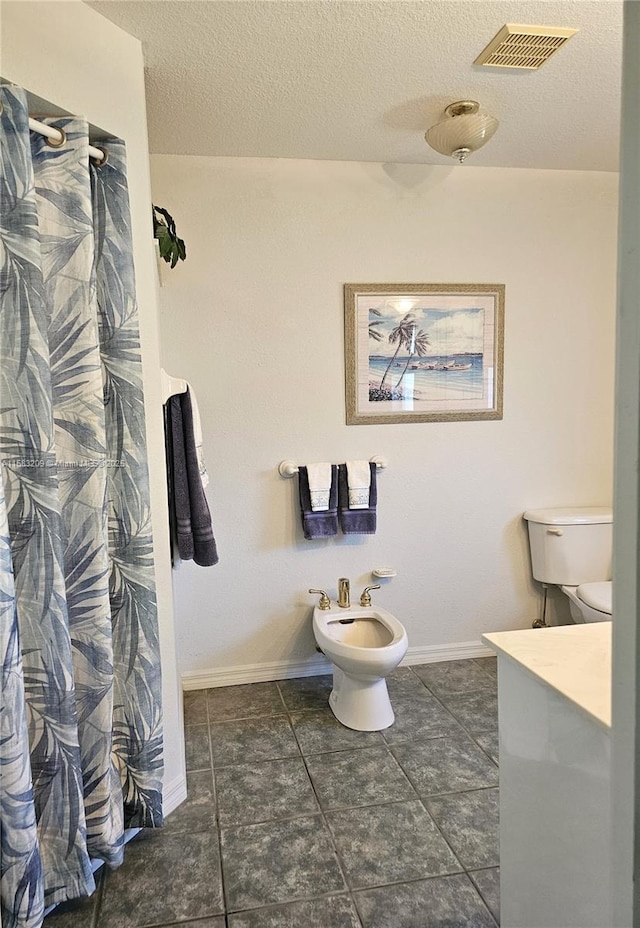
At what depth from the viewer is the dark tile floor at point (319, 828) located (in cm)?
162

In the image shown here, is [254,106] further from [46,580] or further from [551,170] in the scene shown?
[46,580]

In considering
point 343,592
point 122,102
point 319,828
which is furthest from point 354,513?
point 122,102

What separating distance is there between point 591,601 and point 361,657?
1131 millimetres

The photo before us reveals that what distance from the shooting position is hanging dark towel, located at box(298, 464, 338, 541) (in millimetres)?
2863

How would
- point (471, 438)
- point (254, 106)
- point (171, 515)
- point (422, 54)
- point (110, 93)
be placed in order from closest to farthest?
1. point (110, 93)
2. point (422, 54)
3. point (254, 106)
4. point (171, 515)
5. point (471, 438)

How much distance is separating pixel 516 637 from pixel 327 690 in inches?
70.1

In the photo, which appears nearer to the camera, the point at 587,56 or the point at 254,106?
the point at 587,56

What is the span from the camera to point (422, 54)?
199cm

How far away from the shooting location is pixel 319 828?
6.35ft

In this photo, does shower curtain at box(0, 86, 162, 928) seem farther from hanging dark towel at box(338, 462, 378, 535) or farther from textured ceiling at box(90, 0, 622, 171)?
hanging dark towel at box(338, 462, 378, 535)

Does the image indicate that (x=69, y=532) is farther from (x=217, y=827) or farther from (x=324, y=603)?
(x=324, y=603)

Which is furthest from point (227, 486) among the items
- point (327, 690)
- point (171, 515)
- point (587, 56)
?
point (587, 56)

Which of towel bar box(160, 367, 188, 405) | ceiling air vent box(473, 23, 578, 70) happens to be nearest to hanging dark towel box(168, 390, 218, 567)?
towel bar box(160, 367, 188, 405)

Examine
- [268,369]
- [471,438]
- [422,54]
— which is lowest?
[471,438]
